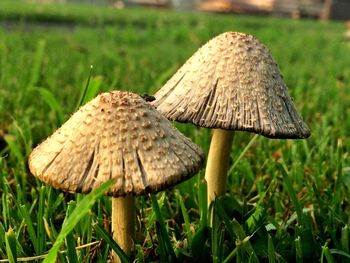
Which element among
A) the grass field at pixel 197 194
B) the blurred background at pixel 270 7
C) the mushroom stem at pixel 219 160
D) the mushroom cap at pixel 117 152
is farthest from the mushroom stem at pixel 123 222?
the blurred background at pixel 270 7

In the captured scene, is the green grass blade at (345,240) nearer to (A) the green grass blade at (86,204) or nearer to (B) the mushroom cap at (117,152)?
(B) the mushroom cap at (117,152)

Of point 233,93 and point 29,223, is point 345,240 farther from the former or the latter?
point 29,223

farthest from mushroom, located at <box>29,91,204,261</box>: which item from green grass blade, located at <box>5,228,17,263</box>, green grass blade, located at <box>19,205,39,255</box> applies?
green grass blade, located at <box>19,205,39,255</box>


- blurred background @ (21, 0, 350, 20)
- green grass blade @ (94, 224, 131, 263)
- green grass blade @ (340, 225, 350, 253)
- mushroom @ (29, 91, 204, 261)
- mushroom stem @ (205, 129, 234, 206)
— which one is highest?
blurred background @ (21, 0, 350, 20)

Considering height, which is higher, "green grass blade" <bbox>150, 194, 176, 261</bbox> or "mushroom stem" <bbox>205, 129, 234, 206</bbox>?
"mushroom stem" <bbox>205, 129, 234, 206</bbox>

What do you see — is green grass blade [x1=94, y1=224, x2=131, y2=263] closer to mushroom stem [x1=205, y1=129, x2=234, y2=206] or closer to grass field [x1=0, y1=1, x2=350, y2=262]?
grass field [x1=0, y1=1, x2=350, y2=262]

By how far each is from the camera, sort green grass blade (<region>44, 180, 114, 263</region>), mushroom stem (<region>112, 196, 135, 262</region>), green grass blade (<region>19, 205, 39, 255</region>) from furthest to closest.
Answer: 1. green grass blade (<region>19, 205, 39, 255</region>)
2. mushroom stem (<region>112, 196, 135, 262</region>)
3. green grass blade (<region>44, 180, 114, 263</region>)

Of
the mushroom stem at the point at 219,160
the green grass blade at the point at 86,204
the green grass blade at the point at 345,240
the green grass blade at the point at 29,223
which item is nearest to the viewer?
the green grass blade at the point at 86,204
